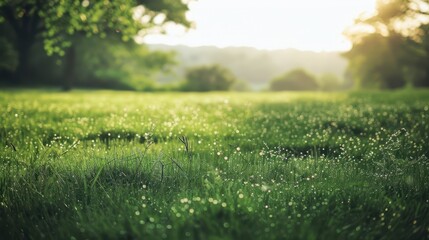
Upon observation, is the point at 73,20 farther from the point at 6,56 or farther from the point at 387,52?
the point at 387,52

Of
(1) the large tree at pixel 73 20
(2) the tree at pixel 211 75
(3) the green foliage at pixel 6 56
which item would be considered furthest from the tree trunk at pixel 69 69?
(2) the tree at pixel 211 75

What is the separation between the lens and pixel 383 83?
59.5 meters

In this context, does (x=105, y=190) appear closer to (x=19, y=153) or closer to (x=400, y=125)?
(x=19, y=153)

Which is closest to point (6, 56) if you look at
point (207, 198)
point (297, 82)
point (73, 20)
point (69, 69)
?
point (69, 69)

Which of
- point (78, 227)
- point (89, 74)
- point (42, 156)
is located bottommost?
point (78, 227)

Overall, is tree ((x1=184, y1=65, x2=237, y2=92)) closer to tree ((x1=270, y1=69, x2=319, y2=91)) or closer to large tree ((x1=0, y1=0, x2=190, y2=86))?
tree ((x1=270, y1=69, x2=319, y2=91))

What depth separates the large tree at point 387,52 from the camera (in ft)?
147

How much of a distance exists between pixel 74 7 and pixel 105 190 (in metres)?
9.82

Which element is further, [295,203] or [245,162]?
[245,162]

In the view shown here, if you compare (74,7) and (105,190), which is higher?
(74,7)

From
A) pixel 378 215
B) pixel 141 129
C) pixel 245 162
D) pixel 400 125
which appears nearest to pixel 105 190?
pixel 245 162

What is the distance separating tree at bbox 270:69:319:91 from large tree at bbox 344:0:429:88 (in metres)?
45.3

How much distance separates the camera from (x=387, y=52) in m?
52.0

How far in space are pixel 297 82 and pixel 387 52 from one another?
5540cm
